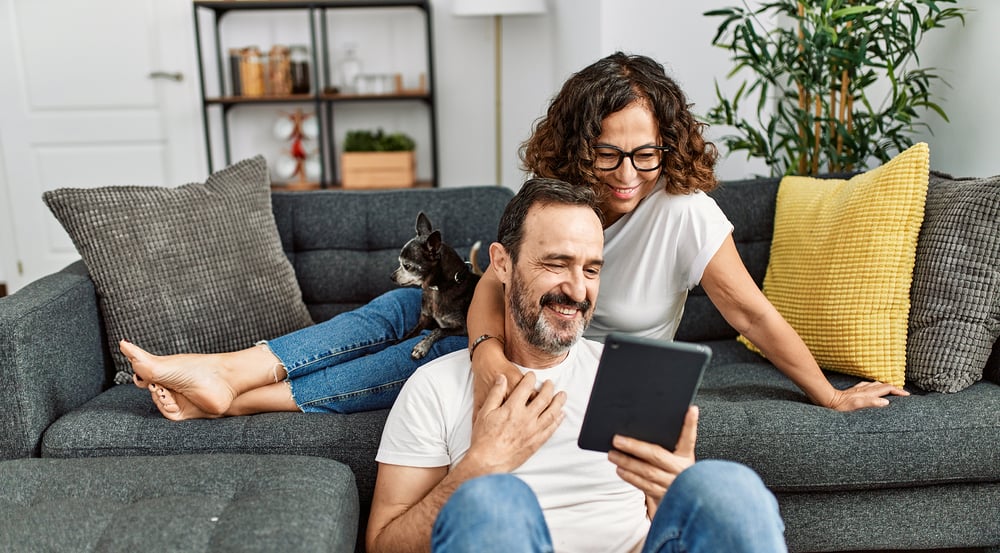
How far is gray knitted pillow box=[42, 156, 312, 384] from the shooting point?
201 cm

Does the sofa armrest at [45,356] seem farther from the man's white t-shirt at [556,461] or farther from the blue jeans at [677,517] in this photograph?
the blue jeans at [677,517]

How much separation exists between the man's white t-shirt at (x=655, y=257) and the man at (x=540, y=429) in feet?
0.87

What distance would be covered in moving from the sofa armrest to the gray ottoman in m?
0.24

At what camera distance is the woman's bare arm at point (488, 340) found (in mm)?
1401

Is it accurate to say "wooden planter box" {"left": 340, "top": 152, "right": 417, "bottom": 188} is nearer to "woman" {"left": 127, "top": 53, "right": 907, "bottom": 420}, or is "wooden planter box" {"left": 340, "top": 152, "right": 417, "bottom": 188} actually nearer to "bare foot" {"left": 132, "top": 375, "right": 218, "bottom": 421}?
"woman" {"left": 127, "top": 53, "right": 907, "bottom": 420}

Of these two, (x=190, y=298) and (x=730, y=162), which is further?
(x=730, y=162)

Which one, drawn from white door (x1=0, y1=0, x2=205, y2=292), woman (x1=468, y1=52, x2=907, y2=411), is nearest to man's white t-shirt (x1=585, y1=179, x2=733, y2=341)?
woman (x1=468, y1=52, x2=907, y2=411)

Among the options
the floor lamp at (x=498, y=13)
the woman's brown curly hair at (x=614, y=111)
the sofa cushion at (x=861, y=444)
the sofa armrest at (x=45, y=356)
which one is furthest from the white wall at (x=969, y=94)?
Result: the sofa armrest at (x=45, y=356)

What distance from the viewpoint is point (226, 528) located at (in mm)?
1250

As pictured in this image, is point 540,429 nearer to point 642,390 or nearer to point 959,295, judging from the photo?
point 642,390

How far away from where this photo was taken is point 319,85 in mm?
4422

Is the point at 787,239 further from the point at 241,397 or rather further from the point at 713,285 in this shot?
the point at 241,397

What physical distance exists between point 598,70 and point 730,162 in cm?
193

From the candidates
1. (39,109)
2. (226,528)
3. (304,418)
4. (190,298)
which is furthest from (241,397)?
(39,109)
